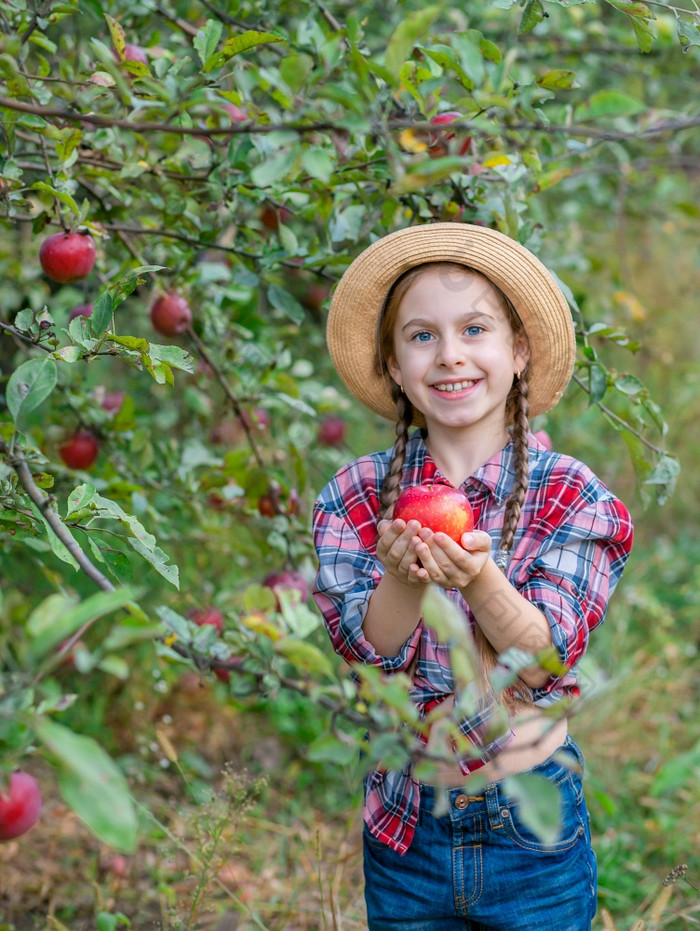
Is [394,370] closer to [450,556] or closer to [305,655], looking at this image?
[450,556]

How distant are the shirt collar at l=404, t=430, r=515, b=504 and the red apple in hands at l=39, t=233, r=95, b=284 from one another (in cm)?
66

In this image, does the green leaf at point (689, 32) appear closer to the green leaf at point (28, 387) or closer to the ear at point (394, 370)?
the ear at point (394, 370)

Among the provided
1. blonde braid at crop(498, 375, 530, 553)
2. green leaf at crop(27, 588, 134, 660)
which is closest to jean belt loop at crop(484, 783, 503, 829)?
blonde braid at crop(498, 375, 530, 553)

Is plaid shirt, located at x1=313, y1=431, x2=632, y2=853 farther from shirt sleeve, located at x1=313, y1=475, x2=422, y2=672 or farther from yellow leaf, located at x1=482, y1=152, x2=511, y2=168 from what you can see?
yellow leaf, located at x1=482, y1=152, x2=511, y2=168

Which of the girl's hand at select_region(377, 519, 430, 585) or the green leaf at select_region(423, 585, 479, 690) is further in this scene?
the girl's hand at select_region(377, 519, 430, 585)

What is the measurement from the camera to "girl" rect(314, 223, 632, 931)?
1323 millimetres

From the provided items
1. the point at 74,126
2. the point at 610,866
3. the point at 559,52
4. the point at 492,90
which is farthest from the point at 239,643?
the point at 559,52

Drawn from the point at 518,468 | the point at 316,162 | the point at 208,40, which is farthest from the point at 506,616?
the point at 208,40

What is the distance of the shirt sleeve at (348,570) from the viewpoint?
1357 mm

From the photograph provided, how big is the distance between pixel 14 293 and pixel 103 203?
762 millimetres

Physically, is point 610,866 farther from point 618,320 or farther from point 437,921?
point 618,320

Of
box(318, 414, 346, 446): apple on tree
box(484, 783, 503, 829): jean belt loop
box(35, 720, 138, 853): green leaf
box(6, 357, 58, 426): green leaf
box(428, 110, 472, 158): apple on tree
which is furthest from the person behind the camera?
box(318, 414, 346, 446): apple on tree

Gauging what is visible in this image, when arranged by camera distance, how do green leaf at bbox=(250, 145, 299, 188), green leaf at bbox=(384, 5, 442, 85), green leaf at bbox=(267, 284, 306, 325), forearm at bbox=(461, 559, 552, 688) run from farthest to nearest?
green leaf at bbox=(267, 284, 306, 325) < forearm at bbox=(461, 559, 552, 688) < green leaf at bbox=(250, 145, 299, 188) < green leaf at bbox=(384, 5, 442, 85)

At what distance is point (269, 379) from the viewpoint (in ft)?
6.53
